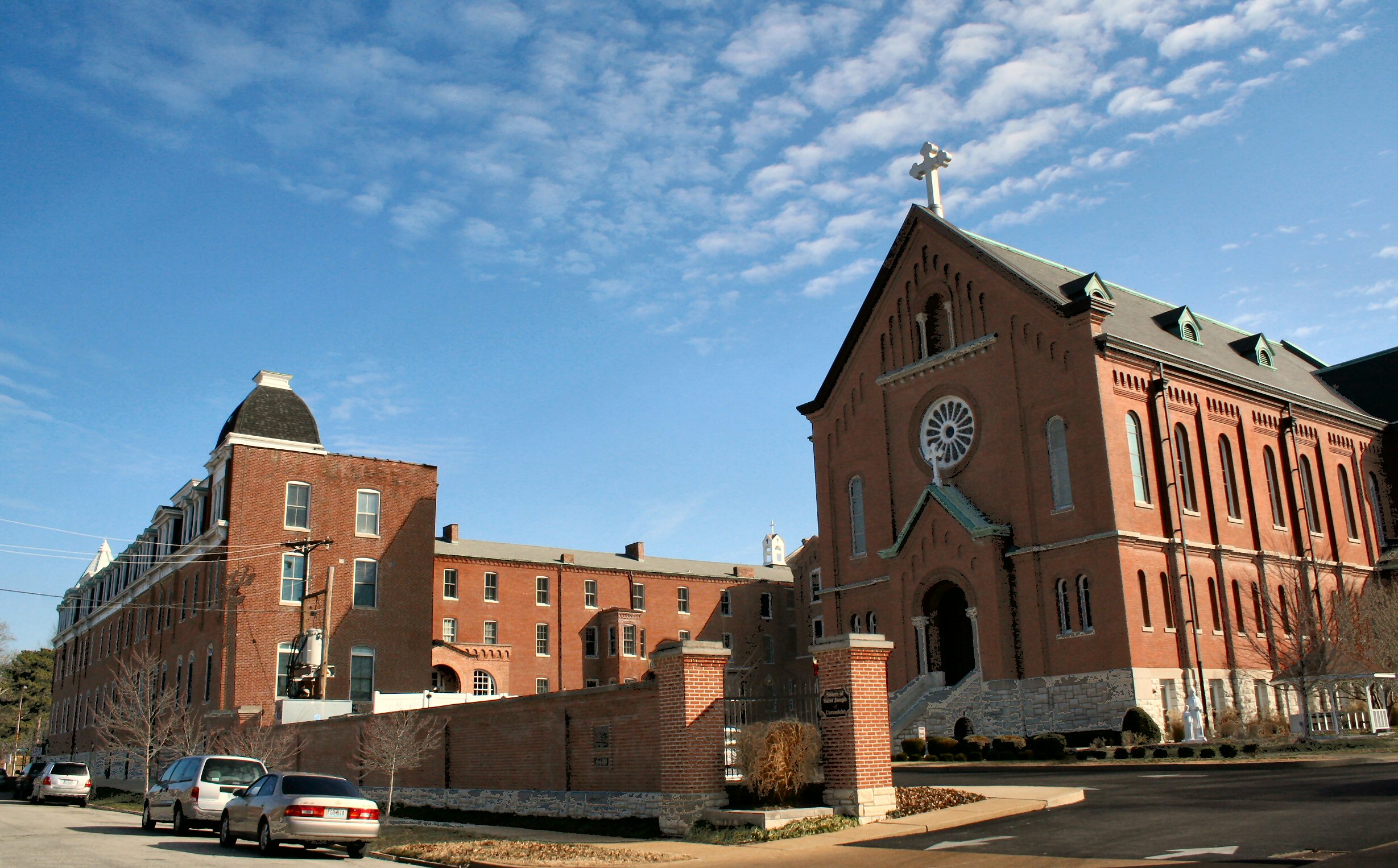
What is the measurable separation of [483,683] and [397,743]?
2956 cm

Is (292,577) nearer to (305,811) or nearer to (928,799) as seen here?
(305,811)

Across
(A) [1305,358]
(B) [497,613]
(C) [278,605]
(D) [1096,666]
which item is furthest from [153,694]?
(A) [1305,358]

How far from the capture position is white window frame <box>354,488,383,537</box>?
4675cm

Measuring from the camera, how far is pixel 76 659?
72.4 m

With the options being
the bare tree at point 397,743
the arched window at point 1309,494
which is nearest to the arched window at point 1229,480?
the arched window at point 1309,494

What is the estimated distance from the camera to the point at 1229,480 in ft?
127

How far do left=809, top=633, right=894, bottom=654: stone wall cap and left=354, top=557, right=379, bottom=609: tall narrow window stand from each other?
32913mm

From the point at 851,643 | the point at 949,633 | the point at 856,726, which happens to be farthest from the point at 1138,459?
the point at 856,726

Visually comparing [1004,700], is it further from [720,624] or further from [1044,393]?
[720,624]

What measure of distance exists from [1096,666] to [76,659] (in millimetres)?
67038

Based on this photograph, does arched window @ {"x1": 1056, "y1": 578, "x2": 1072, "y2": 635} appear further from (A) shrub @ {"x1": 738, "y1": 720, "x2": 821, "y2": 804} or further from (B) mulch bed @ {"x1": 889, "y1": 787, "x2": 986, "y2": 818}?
(A) shrub @ {"x1": 738, "y1": 720, "x2": 821, "y2": 804}

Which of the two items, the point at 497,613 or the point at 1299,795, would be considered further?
the point at 497,613

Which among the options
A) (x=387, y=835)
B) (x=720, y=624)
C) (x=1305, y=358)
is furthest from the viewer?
(x=720, y=624)

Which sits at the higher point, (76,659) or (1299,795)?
(76,659)
